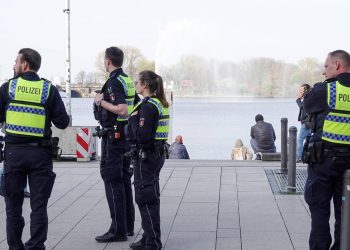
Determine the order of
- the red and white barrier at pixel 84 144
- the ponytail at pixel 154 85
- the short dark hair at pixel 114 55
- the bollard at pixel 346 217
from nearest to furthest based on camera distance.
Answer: the bollard at pixel 346 217, the ponytail at pixel 154 85, the short dark hair at pixel 114 55, the red and white barrier at pixel 84 144

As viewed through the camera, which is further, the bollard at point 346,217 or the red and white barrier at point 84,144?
the red and white barrier at point 84,144

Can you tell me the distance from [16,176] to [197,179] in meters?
5.96

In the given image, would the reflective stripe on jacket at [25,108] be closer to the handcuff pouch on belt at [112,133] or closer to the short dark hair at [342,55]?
the handcuff pouch on belt at [112,133]

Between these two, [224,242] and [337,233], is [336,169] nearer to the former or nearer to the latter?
[337,233]

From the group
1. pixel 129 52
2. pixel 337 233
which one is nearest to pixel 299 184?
pixel 337 233

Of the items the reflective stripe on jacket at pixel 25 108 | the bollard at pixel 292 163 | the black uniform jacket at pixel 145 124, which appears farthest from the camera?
the bollard at pixel 292 163

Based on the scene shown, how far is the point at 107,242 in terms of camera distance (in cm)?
741

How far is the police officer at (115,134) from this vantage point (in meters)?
7.19

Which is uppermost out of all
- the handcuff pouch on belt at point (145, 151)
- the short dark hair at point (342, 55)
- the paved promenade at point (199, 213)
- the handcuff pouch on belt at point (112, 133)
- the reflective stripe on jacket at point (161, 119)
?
the short dark hair at point (342, 55)

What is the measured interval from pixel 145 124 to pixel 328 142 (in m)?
1.69

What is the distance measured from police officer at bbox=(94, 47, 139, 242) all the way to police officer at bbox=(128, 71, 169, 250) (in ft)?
1.49

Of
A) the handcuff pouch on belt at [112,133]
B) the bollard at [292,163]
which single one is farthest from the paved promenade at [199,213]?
the handcuff pouch on belt at [112,133]

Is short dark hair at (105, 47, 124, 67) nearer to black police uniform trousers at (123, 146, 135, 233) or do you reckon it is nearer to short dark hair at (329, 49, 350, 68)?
black police uniform trousers at (123, 146, 135, 233)

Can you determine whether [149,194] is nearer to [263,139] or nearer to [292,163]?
[292,163]
